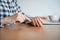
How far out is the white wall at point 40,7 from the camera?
93.9 inches

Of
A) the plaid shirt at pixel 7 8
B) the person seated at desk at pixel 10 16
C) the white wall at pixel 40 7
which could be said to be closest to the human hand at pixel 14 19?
the person seated at desk at pixel 10 16

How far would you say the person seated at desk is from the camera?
101cm

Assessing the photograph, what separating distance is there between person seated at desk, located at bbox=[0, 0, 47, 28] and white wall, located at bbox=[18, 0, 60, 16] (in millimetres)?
624

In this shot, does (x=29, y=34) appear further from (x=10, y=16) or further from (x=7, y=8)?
(x=7, y=8)

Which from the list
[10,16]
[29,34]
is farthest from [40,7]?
[29,34]

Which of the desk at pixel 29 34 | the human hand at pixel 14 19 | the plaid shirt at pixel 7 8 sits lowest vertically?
the desk at pixel 29 34

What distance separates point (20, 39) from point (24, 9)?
1799 millimetres

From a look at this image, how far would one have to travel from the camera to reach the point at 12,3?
5.42ft

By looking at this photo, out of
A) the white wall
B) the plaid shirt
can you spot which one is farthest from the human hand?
the white wall

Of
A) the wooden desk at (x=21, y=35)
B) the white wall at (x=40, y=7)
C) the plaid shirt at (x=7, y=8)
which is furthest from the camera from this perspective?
the white wall at (x=40, y=7)

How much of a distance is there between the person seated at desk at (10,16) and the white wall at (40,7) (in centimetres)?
62

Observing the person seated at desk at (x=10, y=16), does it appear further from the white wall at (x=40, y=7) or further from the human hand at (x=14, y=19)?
the white wall at (x=40, y=7)

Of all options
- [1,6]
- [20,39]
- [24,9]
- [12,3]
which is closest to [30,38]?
[20,39]

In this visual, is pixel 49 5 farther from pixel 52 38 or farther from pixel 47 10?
pixel 52 38
